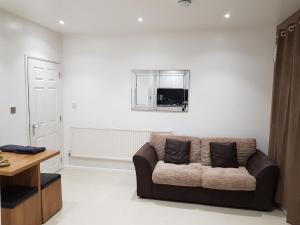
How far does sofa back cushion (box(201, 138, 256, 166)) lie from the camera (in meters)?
3.56

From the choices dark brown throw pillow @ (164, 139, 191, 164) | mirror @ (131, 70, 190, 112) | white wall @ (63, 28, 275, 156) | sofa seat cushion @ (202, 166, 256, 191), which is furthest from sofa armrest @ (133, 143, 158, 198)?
mirror @ (131, 70, 190, 112)

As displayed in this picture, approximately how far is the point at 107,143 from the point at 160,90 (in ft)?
4.54

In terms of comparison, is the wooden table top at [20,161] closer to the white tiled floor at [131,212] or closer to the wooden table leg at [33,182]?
the wooden table leg at [33,182]

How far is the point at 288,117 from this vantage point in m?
2.92

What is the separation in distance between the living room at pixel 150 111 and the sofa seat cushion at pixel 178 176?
0.01 metres

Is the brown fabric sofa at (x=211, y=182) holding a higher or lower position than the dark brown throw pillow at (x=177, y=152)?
lower

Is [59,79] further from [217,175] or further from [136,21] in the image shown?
[217,175]

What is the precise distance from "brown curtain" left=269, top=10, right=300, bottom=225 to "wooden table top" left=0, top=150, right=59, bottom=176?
279 centimetres

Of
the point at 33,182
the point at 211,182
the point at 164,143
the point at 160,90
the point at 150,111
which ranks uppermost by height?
the point at 160,90

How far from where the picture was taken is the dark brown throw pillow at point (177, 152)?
11.9 ft

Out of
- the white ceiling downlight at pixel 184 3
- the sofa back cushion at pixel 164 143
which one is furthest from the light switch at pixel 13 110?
the white ceiling downlight at pixel 184 3

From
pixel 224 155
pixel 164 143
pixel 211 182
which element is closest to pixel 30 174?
pixel 164 143

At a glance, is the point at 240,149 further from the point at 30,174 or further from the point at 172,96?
the point at 30,174

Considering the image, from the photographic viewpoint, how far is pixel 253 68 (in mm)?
3803
